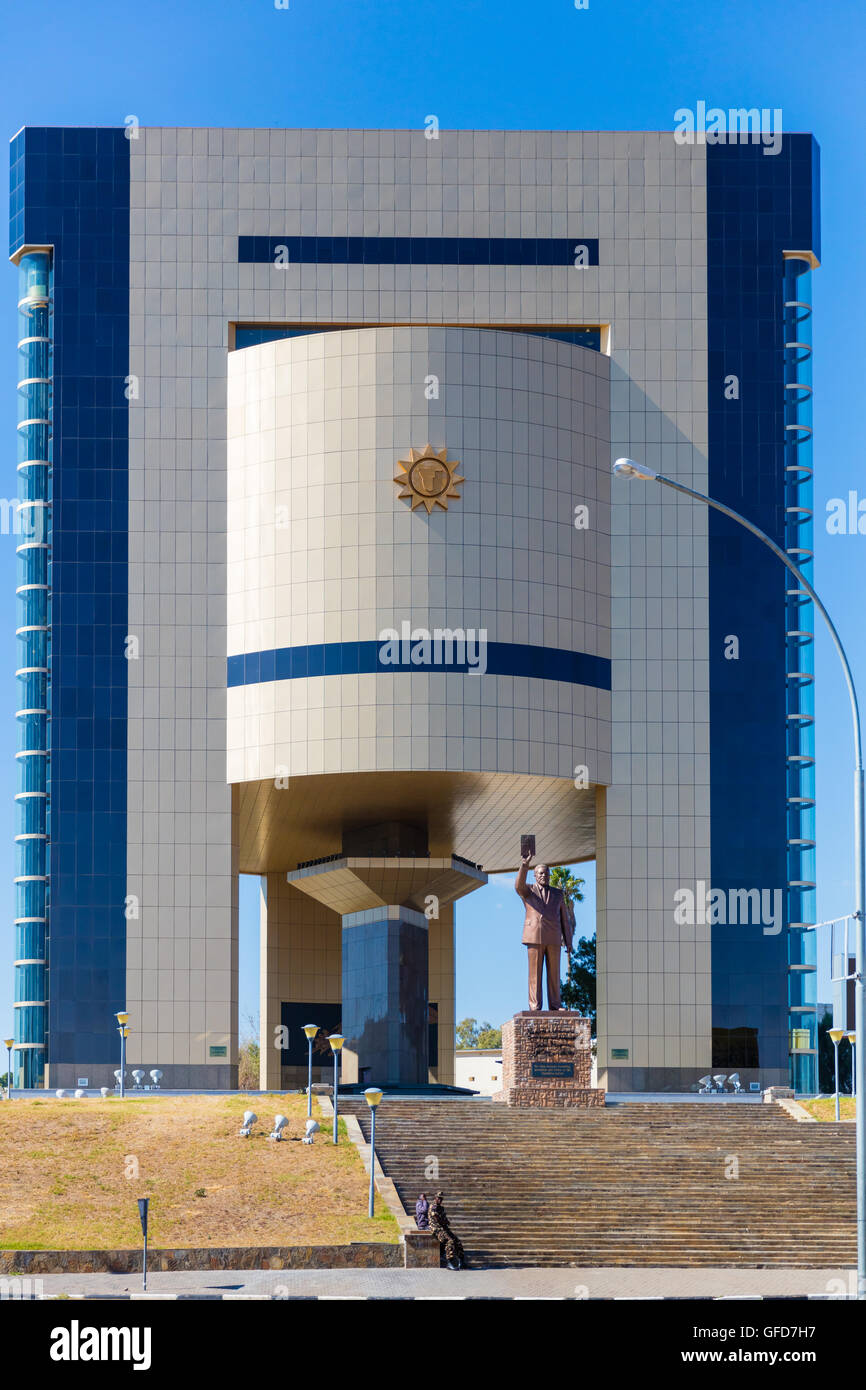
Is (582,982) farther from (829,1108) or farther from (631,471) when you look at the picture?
(631,471)

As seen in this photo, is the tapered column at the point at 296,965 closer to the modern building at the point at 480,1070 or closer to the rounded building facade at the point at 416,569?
the rounded building facade at the point at 416,569

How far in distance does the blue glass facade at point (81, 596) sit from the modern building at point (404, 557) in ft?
0.40

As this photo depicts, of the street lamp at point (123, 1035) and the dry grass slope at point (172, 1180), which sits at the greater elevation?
the street lamp at point (123, 1035)

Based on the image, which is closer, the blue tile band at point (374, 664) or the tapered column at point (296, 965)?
the blue tile band at point (374, 664)

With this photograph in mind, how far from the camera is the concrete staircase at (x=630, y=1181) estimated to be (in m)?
37.5

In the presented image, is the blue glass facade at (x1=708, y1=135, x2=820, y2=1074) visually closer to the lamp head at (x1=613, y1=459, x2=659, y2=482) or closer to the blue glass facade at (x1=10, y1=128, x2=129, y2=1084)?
the blue glass facade at (x1=10, y1=128, x2=129, y2=1084)

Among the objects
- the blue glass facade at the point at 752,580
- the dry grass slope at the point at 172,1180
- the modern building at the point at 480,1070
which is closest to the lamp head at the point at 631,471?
the dry grass slope at the point at 172,1180

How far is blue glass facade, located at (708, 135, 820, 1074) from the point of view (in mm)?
63000

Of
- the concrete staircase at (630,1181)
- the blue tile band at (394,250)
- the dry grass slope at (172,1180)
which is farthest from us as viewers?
the blue tile band at (394,250)

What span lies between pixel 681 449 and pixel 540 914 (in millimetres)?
19376

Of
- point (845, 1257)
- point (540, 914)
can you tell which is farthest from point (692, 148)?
point (845, 1257)

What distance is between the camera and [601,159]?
65875 mm

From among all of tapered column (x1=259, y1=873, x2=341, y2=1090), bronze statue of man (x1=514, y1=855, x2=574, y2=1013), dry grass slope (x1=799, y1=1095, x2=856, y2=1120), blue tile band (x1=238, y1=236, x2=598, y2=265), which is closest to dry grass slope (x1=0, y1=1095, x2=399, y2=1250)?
bronze statue of man (x1=514, y1=855, x2=574, y2=1013)
